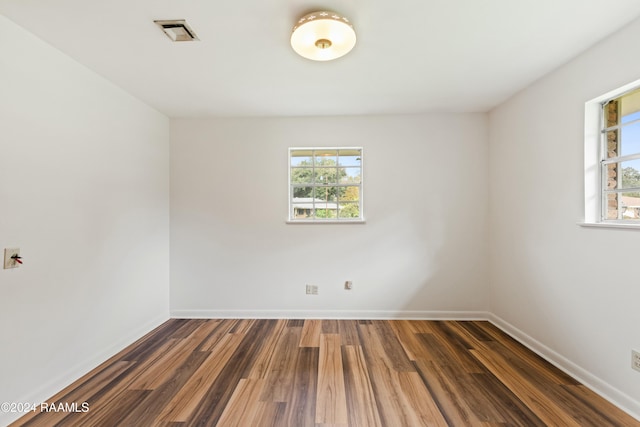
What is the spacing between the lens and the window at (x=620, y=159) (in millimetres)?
1861

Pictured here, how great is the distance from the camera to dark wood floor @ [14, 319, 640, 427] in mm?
1696

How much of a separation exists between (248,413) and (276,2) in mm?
2476

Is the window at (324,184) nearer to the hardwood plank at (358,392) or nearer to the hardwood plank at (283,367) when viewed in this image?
the hardwood plank at (283,367)

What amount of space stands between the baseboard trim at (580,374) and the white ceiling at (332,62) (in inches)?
93.0

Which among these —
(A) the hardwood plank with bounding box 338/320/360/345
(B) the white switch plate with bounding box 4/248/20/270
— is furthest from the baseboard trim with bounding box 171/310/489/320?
(B) the white switch plate with bounding box 4/248/20/270

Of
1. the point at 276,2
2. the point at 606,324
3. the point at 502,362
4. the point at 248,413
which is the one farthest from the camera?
the point at 502,362

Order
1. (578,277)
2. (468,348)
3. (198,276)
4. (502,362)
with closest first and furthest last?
1. (578,277)
2. (502,362)
3. (468,348)
4. (198,276)

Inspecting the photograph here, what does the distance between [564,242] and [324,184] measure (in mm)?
2376

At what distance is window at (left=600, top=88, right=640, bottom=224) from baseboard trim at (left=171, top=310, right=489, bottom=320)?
1778mm

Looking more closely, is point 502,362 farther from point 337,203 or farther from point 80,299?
point 80,299

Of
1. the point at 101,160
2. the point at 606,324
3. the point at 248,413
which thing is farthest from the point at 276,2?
the point at 606,324

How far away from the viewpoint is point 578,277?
2.10 m

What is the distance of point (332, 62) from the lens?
217 centimetres

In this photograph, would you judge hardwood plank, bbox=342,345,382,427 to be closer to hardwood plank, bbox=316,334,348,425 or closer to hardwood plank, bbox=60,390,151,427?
hardwood plank, bbox=316,334,348,425
